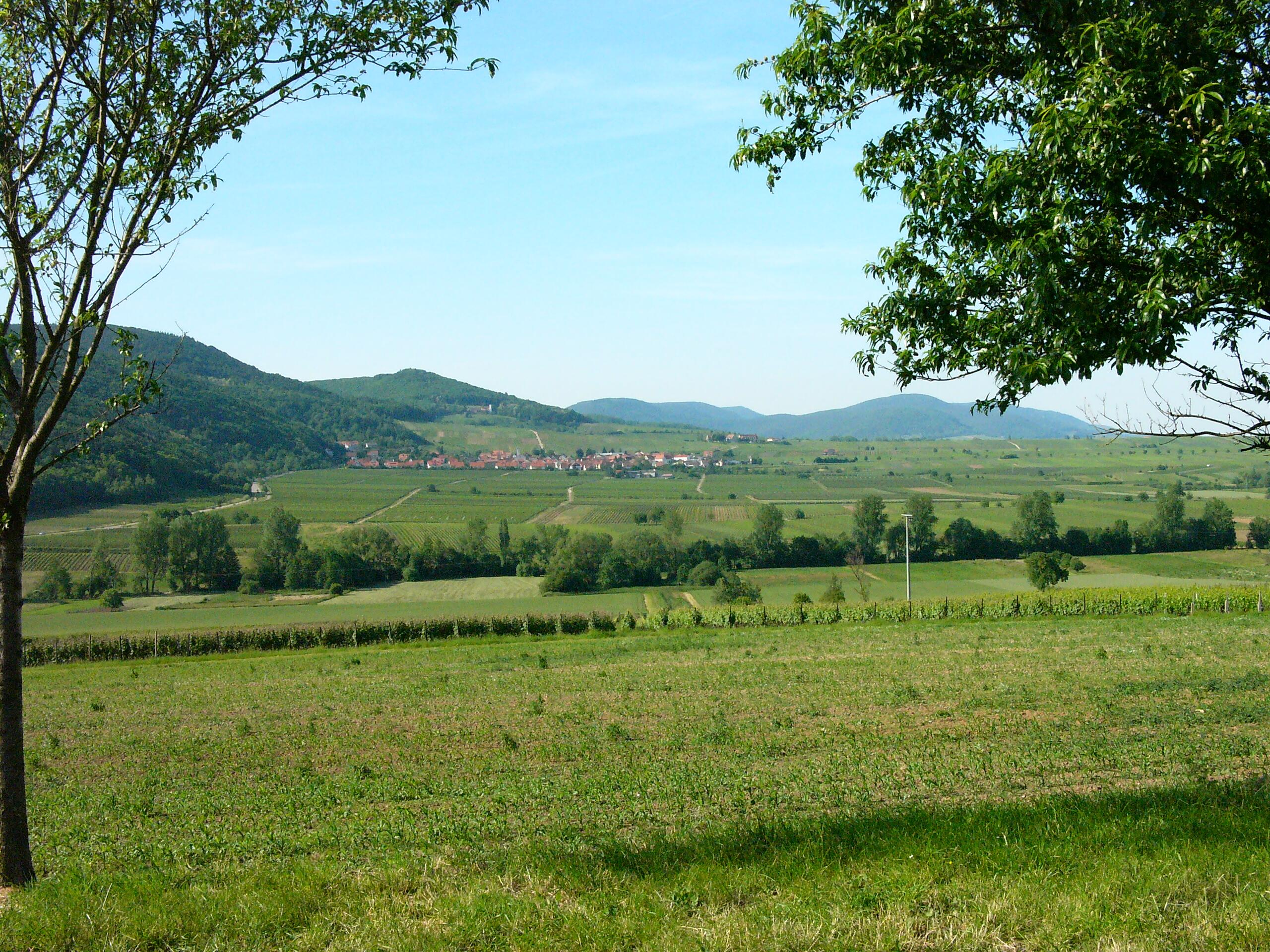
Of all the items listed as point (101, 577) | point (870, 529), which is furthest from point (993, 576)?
point (101, 577)

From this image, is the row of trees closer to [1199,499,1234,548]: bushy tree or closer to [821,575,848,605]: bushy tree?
[1199,499,1234,548]: bushy tree

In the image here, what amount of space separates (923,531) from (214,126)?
8565 centimetres

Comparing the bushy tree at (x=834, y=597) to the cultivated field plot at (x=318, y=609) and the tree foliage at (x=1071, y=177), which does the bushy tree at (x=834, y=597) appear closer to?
the cultivated field plot at (x=318, y=609)

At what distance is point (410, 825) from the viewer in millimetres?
8953

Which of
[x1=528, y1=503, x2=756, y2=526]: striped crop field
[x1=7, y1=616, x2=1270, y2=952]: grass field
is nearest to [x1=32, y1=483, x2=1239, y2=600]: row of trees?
[x1=528, y1=503, x2=756, y2=526]: striped crop field

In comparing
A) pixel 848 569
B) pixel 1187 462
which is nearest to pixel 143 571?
pixel 848 569

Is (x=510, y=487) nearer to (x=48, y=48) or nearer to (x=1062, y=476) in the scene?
(x=1062, y=476)

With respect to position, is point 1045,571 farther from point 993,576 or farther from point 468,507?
point 468,507

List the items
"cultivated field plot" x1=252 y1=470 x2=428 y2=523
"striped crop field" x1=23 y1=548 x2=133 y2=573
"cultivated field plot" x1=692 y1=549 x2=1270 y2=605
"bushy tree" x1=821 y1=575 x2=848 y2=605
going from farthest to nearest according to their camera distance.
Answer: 1. "cultivated field plot" x1=252 y1=470 x2=428 y2=523
2. "striped crop field" x1=23 y1=548 x2=133 y2=573
3. "cultivated field plot" x1=692 y1=549 x2=1270 y2=605
4. "bushy tree" x1=821 y1=575 x2=848 y2=605

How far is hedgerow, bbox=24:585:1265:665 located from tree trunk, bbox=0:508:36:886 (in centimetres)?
4147

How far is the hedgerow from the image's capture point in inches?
1715

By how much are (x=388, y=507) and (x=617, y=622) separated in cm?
9084

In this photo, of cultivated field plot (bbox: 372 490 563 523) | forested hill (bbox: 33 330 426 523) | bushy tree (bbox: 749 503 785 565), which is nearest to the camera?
bushy tree (bbox: 749 503 785 565)

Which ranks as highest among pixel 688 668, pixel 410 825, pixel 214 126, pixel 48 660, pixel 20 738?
pixel 214 126
